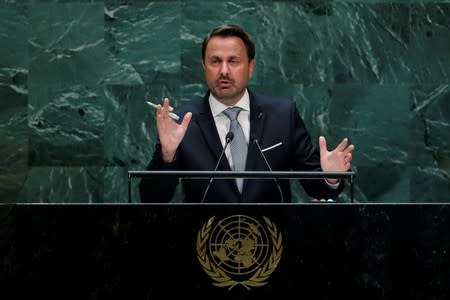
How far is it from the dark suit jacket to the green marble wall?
1.28 metres

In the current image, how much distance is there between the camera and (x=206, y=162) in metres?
3.82

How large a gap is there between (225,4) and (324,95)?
2.61 ft

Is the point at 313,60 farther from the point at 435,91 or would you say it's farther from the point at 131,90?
the point at 131,90

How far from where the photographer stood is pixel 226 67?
13.0 feet

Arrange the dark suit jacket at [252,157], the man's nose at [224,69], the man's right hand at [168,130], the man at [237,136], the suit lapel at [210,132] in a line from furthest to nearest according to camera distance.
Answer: the man's nose at [224,69], the suit lapel at [210,132], the man at [237,136], the dark suit jacket at [252,157], the man's right hand at [168,130]

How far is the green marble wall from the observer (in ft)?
17.5

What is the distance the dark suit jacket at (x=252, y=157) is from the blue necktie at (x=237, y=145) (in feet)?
0.15

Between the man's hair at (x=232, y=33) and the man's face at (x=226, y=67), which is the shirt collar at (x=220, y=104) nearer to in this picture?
the man's face at (x=226, y=67)
